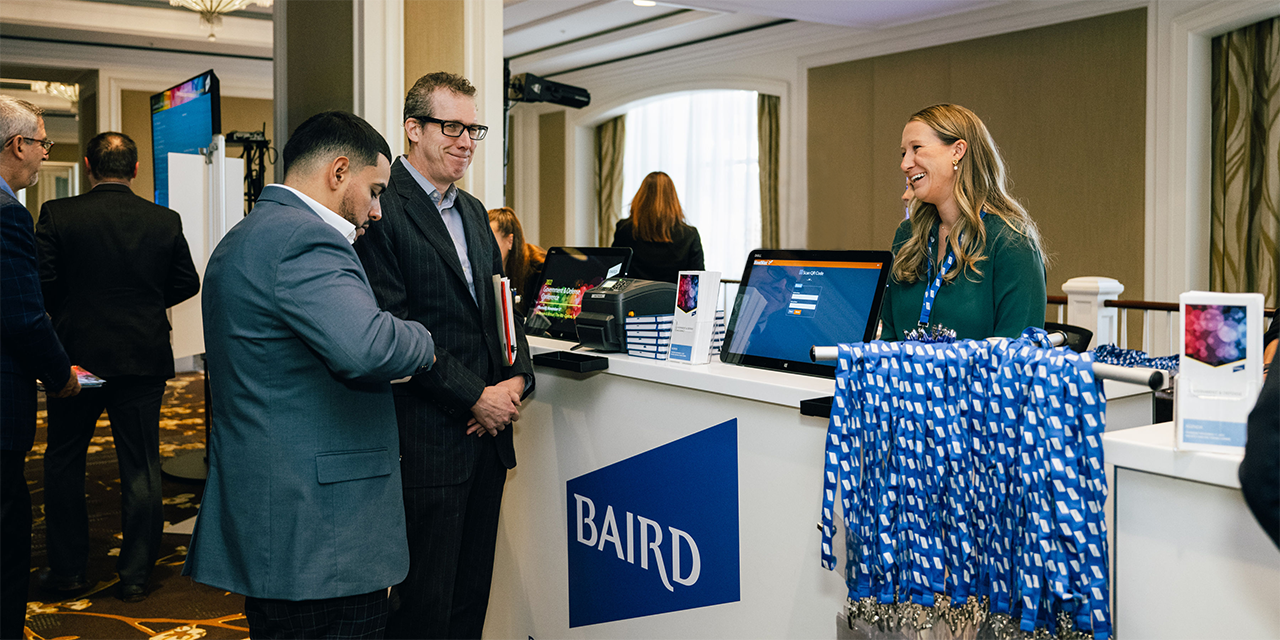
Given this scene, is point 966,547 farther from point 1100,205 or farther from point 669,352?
Answer: point 1100,205

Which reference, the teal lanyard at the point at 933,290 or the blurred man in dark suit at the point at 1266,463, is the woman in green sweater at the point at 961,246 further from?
the blurred man in dark suit at the point at 1266,463

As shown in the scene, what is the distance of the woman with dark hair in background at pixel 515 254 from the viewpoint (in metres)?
3.49

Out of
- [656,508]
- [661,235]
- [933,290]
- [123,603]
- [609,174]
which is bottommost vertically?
[123,603]

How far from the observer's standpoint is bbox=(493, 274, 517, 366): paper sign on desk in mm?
2002

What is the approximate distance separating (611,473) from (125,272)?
233 centimetres

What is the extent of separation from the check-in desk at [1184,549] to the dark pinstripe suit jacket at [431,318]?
1.24m

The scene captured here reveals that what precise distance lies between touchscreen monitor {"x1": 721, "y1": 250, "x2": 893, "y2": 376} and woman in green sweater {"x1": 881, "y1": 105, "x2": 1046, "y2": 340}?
0.53ft

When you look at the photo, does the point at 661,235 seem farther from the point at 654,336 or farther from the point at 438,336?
the point at 438,336

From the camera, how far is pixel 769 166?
8727 mm

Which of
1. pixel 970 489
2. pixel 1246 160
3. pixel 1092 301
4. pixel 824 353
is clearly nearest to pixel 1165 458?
pixel 970 489

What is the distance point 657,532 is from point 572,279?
91 cm

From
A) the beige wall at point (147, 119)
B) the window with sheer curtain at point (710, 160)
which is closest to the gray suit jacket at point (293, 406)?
the window with sheer curtain at point (710, 160)

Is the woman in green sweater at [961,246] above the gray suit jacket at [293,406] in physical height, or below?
above

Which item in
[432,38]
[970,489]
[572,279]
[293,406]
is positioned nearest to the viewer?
[970,489]
